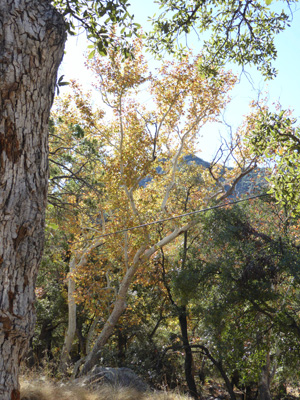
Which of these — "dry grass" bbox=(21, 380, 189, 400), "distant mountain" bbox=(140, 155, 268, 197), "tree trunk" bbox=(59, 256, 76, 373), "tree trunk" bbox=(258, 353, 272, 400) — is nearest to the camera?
"dry grass" bbox=(21, 380, 189, 400)

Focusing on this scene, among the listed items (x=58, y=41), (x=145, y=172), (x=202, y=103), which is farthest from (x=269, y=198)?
(x=58, y=41)

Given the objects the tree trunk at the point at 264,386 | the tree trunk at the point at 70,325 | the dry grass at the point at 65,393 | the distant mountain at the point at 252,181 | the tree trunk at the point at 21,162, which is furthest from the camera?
the tree trunk at the point at 70,325

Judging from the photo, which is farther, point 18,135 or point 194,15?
point 194,15

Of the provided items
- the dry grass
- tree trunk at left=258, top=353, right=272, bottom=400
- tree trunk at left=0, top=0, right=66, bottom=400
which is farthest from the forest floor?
tree trunk at left=258, top=353, right=272, bottom=400

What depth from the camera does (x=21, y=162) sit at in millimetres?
2414

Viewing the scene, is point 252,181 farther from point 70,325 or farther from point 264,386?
point 70,325

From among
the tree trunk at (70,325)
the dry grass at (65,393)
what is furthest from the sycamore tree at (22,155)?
the tree trunk at (70,325)

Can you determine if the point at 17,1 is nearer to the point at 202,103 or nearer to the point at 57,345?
the point at 202,103

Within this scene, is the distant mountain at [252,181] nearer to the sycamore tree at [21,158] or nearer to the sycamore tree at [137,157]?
the sycamore tree at [137,157]

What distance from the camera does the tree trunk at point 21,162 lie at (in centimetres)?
229

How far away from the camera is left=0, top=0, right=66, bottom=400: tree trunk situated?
2.29 meters

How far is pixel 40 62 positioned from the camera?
255cm

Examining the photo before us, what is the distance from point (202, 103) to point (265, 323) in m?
7.53

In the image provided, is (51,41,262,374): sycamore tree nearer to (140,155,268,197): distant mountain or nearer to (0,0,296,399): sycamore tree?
(140,155,268,197): distant mountain
